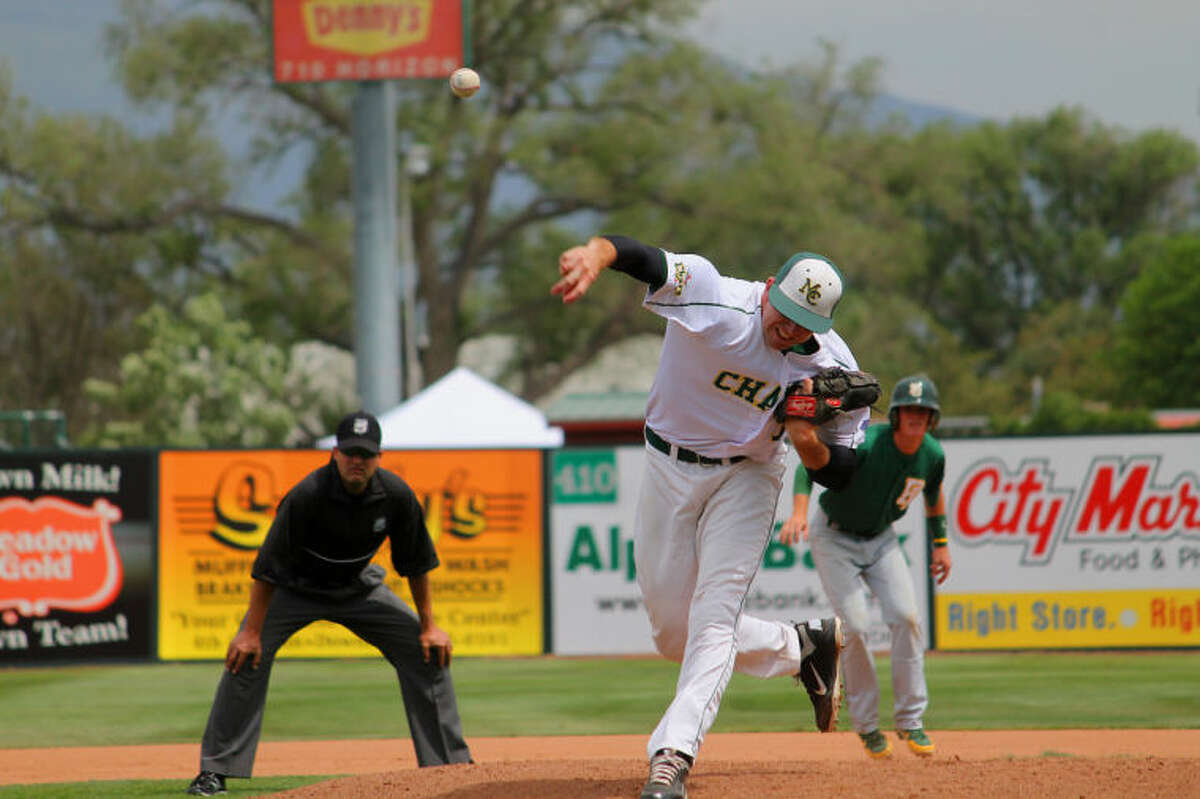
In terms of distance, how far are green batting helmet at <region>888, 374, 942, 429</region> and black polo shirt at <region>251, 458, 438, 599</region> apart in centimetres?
255

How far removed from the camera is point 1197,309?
184ft

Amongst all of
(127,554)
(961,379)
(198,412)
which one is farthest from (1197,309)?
(127,554)

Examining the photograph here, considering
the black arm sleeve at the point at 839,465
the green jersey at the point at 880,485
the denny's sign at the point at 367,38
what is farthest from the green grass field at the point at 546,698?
the denny's sign at the point at 367,38

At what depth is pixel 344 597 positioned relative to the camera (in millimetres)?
7410

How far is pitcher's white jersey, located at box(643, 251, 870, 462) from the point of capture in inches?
217

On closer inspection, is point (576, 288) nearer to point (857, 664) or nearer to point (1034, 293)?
point (857, 664)

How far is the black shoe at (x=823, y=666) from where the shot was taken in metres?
6.86

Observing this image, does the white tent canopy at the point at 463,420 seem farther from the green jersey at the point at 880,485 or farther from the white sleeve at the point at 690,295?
the white sleeve at the point at 690,295

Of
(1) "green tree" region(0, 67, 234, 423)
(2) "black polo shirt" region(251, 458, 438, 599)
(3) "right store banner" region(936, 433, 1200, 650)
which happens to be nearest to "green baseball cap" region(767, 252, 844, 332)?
(2) "black polo shirt" region(251, 458, 438, 599)

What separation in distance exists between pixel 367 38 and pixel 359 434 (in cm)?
2373

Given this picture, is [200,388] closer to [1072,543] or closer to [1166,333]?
[1072,543]

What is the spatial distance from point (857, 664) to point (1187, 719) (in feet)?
10.2

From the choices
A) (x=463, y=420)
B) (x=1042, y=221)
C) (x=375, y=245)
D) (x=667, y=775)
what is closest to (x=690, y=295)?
(x=667, y=775)

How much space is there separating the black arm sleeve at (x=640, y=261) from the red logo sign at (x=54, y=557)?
982cm
